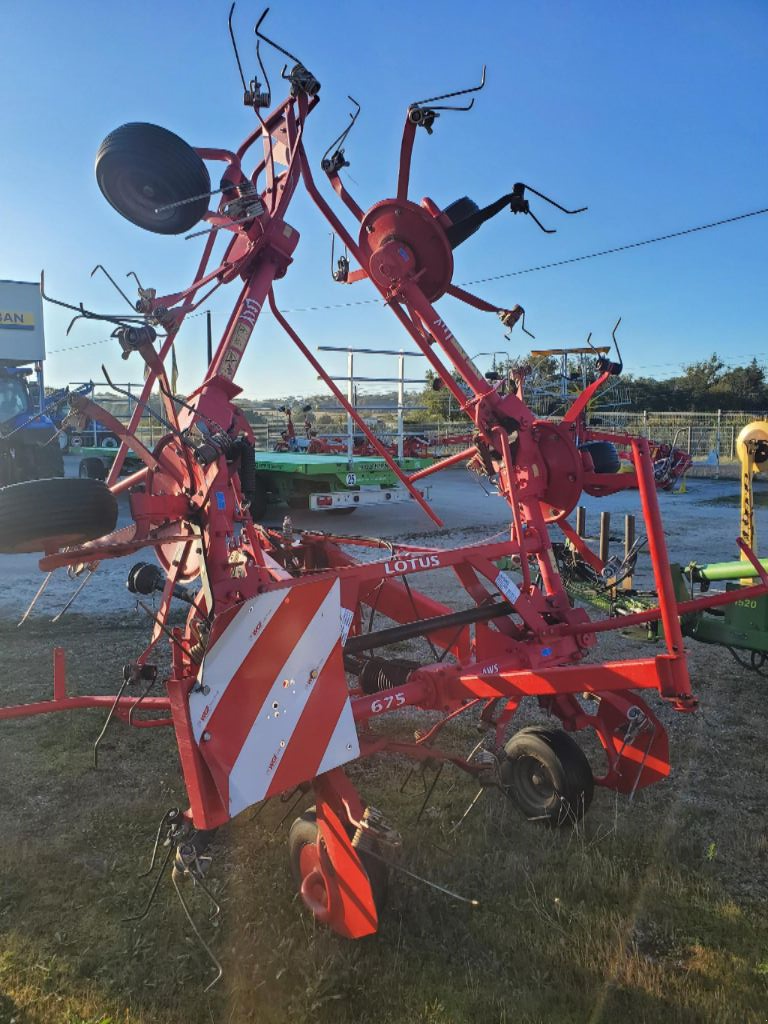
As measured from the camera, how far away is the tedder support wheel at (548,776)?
331 centimetres

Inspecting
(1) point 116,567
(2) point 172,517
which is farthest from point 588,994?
(1) point 116,567

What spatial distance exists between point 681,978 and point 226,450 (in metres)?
2.56

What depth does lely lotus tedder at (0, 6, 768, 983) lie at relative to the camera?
2623 mm

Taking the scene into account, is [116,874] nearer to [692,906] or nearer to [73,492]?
[73,492]

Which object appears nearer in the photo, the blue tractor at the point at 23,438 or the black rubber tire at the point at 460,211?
the black rubber tire at the point at 460,211

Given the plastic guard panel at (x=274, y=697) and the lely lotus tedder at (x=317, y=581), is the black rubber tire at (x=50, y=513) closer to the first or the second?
the lely lotus tedder at (x=317, y=581)

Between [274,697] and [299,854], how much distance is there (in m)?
0.68

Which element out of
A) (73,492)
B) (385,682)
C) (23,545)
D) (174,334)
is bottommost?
(385,682)

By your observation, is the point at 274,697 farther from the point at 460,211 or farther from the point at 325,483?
the point at 325,483

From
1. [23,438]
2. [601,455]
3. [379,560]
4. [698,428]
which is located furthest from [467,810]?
[698,428]

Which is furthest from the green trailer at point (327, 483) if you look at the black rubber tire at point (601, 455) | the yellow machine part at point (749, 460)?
the black rubber tire at point (601, 455)

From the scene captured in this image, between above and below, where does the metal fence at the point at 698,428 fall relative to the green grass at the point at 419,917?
above

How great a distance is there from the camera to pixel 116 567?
9148 mm

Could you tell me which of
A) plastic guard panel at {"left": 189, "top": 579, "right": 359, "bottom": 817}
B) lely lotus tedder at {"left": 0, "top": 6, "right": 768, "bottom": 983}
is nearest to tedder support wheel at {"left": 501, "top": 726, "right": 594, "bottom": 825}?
lely lotus tedder at {"left": 0, "top": 6, "right": 768, "bottom": 983}
